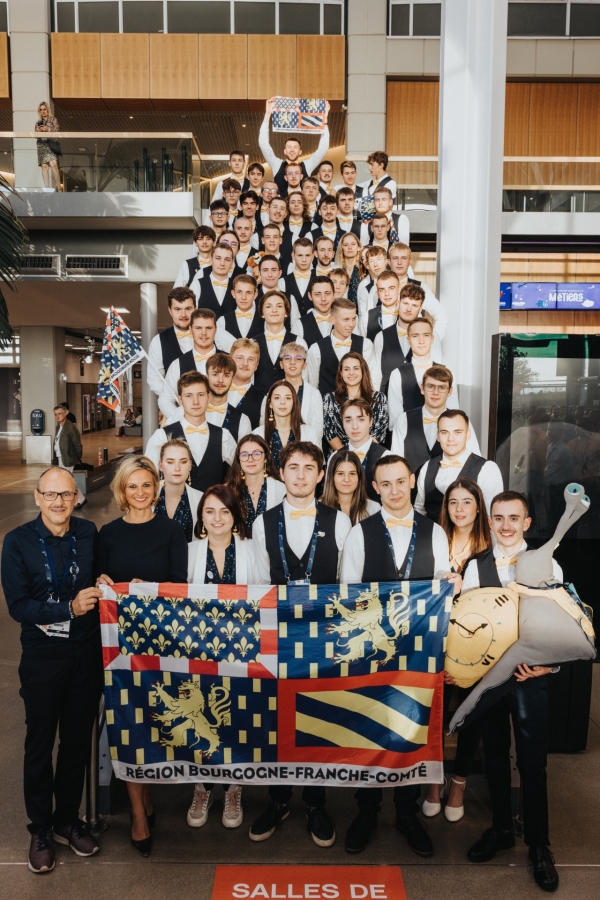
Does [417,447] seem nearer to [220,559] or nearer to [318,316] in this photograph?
[220,559]

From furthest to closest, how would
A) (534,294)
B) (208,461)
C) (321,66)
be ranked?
(321,66) < (534,294) < (208,461)

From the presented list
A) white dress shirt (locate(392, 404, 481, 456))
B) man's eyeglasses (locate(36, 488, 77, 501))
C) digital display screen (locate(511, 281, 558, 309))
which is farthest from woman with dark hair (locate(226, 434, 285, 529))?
digital display screen (locate(511, 281, 558, 309))

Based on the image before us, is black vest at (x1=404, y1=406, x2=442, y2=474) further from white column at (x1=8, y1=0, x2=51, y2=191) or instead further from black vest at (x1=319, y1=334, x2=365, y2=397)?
white column at (x1=8, y1=0, x2=51, y2=191)

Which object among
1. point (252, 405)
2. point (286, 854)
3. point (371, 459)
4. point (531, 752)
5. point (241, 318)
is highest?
point (241, 318)

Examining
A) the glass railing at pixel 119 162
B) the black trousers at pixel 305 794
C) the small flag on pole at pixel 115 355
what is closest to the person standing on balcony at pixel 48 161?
the glass railing at pixel 119 162

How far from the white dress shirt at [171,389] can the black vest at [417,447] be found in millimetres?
1862

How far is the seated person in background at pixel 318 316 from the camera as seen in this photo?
671 centimetres

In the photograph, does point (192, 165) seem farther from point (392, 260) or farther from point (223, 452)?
point (223, 452)

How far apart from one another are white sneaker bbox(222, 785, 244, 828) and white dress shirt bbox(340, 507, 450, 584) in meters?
1.30

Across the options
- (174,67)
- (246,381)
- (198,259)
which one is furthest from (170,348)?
(174,67)

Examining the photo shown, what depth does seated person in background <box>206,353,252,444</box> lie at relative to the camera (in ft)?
16.4

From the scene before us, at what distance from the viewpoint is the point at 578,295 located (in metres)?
16.6

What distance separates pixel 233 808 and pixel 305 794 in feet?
1.35

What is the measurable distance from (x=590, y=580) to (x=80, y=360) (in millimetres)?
31481
